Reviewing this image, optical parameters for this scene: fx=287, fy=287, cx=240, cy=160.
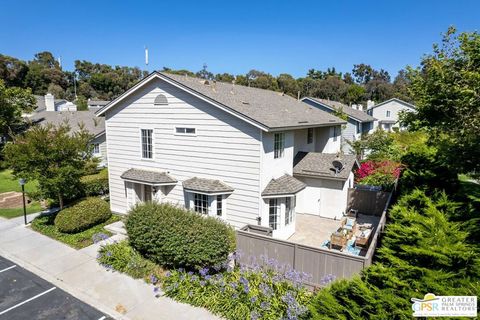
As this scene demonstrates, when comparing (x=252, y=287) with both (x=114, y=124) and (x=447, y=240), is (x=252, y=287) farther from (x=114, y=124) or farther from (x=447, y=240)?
(x=114, y=124)

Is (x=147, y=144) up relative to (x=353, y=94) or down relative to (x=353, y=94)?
down

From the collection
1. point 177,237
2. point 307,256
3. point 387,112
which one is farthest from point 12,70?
point 307,256

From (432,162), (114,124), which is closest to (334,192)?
(432,162)

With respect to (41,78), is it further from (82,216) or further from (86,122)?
(82,216)

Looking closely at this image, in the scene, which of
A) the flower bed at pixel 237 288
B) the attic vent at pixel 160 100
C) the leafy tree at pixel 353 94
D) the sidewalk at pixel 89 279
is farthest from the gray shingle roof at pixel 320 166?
the leafy tree at pixel 353 94

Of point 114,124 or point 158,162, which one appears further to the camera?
point 114,124

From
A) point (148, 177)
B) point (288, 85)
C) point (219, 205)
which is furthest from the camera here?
point (288, 85)
